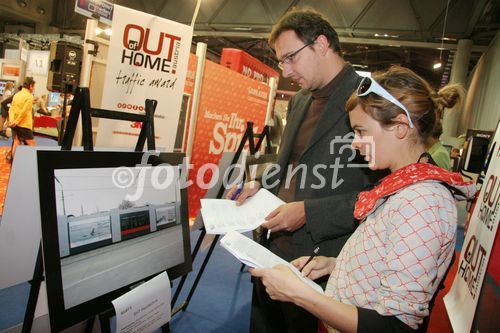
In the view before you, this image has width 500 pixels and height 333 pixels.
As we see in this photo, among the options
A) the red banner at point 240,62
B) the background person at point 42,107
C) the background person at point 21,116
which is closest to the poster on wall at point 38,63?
the background person at point 42,107

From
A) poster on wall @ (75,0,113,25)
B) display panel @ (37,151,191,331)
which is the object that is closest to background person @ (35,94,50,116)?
poster on wall @ (75,0,113,25)

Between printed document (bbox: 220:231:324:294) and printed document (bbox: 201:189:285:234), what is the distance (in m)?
0.22

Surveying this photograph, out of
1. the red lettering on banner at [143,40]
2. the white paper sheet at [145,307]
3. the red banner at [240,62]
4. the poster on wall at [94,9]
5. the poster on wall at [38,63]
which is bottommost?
the white paper sheet at [145,307]

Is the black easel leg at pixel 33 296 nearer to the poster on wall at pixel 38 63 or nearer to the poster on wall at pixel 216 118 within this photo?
the poster on wall at pixel 216 118

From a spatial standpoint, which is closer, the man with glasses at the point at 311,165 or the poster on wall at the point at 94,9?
the man with glasses at the point at 311,165

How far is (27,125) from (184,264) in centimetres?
751

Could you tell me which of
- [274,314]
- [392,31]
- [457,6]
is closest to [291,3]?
[392,31]

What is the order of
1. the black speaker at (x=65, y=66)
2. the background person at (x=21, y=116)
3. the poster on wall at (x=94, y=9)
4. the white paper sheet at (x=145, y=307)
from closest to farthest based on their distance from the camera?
the white paper sheet at (x=145, y=307) < the poster on wall at (x=94, y=9) < the black speaker at (x=65, y=66) < the background person at (x=21, y=116)

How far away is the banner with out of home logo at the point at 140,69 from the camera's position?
2.45 metres

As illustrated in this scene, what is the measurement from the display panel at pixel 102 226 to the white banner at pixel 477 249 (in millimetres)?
1561

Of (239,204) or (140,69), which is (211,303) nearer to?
(239,204)

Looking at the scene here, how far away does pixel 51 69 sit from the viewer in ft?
10.9

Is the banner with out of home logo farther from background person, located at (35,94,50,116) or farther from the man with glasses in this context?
background person, located at (35,94,50,116)

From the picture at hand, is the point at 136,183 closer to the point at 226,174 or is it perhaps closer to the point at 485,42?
the point at 226,174
